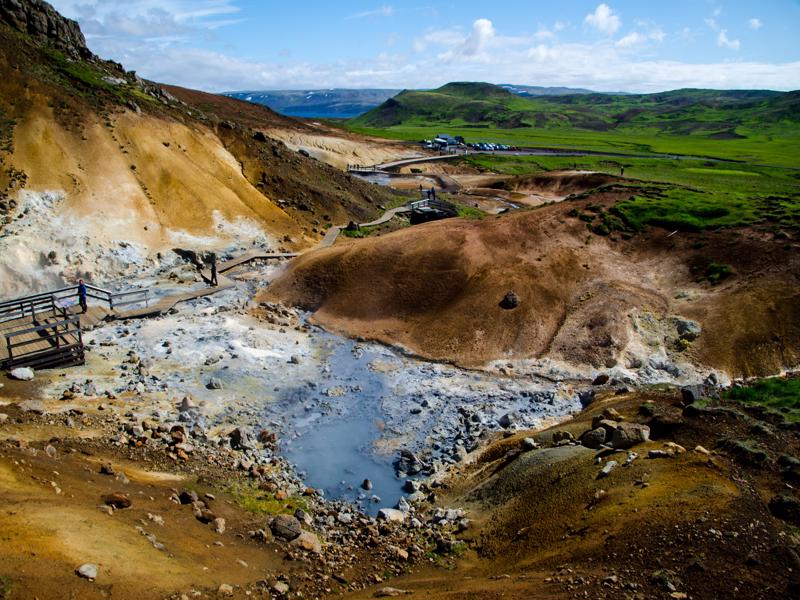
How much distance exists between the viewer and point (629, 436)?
1869 centimetres

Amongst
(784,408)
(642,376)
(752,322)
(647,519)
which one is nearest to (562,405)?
(642,376)

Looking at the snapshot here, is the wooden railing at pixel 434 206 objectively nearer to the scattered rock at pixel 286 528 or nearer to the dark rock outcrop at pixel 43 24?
the dark rock outcrop at pixel 43 24

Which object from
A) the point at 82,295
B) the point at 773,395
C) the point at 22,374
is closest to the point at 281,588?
the point at 22,374

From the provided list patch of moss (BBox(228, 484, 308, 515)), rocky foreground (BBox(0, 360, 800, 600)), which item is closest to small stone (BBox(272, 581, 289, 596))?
rocky foreground (BBox(0, 360, 800, 600))

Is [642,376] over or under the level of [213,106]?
under

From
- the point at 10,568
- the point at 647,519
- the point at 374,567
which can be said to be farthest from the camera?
the point at 374,567

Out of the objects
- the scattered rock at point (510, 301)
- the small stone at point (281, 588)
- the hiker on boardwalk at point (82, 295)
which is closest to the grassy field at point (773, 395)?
the scattered rock at point (510, 301)

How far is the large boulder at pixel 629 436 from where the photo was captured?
733 inches

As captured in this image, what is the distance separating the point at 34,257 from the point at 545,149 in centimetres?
10539

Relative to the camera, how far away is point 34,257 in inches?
1393

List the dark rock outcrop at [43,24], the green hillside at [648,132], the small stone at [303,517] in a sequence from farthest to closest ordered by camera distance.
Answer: the green hillside at [648,132]
the dark rock outcrop at [43,24]
the small stone at [303,517]

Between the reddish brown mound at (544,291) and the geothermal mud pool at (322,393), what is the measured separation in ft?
8.34

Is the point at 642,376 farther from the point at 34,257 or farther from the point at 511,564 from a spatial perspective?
the point at 34,257

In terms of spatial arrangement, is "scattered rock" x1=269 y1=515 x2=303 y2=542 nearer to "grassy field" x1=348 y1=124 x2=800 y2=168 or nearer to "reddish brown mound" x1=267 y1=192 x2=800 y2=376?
"reddish brown mound" x1=267 y1=192 x2=800 y2=376
